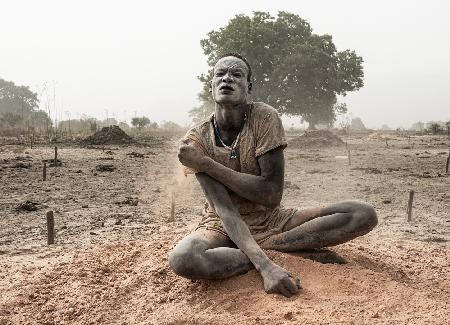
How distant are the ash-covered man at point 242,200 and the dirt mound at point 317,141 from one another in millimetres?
22878

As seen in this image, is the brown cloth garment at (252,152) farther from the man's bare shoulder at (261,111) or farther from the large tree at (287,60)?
the large tree at (287,60)

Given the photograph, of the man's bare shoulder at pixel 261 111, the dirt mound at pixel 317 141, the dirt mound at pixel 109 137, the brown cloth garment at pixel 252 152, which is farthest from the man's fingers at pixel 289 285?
the dirt mound at pixel 317 141

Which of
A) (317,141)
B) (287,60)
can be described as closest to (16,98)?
(287,60)

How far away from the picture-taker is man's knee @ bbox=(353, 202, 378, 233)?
145 inches

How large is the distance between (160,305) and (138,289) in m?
0.41

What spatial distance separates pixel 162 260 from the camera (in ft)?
13.8

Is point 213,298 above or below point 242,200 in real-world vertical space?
below

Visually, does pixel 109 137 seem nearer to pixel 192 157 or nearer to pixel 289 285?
pixel 192 157

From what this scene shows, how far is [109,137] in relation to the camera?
25.0 m

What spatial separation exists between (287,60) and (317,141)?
42.5 feet

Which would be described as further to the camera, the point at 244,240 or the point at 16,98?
the point at 16,98

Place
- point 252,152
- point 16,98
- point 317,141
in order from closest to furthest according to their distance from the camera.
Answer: point 252,152, point 317,141, point 16,98

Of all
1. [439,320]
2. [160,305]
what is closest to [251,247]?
[160,305]

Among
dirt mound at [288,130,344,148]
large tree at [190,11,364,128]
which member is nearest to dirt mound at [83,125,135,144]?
dirt mound at [288,130,344,148]
